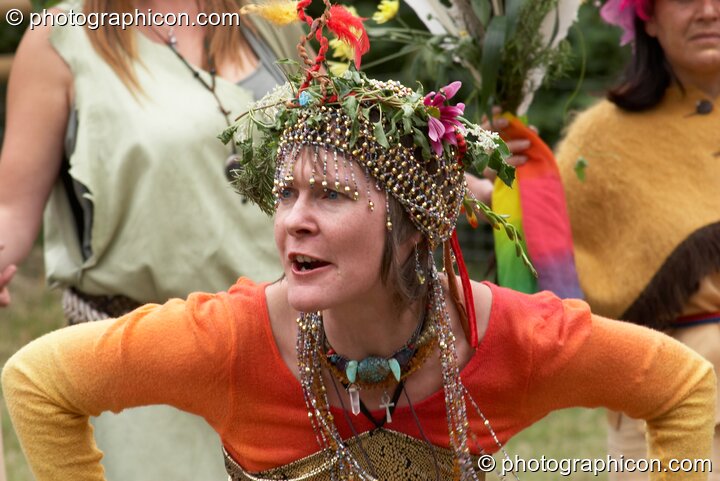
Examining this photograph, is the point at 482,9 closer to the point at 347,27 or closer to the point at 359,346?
the point at 347,27

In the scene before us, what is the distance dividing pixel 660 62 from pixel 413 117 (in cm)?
155

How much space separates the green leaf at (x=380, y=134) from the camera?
2664 millimetres

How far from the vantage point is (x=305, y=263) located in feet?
8.93

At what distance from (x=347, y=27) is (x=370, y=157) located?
317 millimetres

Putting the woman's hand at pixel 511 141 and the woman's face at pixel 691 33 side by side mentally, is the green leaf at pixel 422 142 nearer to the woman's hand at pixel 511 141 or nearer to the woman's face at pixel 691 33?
the woman's hand at pixel 511 141

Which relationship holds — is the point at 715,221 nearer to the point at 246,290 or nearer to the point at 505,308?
the point at 505,308

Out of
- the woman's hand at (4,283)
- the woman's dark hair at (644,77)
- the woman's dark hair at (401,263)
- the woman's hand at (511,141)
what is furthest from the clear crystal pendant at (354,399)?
the woman's dark hair at (644,77)

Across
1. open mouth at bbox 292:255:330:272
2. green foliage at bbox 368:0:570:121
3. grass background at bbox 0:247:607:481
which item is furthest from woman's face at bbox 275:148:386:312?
grass background at bbox 0:247:607:481

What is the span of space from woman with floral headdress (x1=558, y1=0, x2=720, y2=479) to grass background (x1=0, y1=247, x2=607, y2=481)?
1966 millimetres

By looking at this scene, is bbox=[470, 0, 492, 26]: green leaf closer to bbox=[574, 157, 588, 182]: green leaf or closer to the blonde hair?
bbox=[574, 157, 588, 182]: green leaf

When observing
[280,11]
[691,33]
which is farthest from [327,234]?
[691,33]

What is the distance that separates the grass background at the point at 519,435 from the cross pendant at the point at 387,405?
289 centimetres

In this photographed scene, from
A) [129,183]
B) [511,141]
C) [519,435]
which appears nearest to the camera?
[129,183]

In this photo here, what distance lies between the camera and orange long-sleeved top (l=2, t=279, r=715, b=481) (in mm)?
2830
